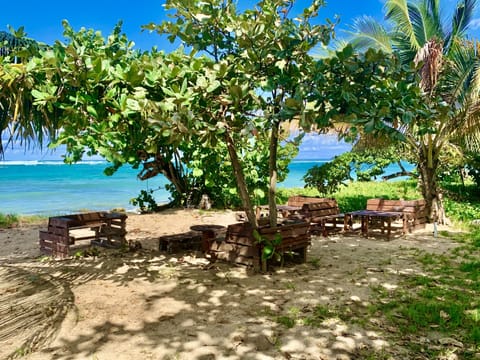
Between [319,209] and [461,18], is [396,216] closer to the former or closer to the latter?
[319,209]

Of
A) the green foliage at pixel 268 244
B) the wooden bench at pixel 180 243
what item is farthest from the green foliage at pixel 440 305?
the wooden bench at pixel 180 243

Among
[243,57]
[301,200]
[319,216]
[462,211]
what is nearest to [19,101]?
[243,57]

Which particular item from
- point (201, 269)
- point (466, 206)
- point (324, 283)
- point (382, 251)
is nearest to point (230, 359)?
point (324, 283)

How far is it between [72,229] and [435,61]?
8.88m

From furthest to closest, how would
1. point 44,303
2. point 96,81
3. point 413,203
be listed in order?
point 413,203
point 44,303
point 96,81

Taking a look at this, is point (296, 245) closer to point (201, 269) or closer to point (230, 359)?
point (201, 269)

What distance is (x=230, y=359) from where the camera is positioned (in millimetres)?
3521

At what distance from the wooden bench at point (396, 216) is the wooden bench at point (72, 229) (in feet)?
18.7

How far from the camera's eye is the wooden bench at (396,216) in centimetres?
1001

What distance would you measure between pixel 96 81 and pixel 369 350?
3.65m

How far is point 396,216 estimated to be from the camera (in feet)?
31.9

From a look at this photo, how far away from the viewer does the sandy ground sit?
3744 millimetres

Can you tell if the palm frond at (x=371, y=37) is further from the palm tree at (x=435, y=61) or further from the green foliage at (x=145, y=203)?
the green foliage at (x=145, y=203)

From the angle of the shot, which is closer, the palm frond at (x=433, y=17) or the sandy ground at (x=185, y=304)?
the sandy ground at (x=185, y=304)
